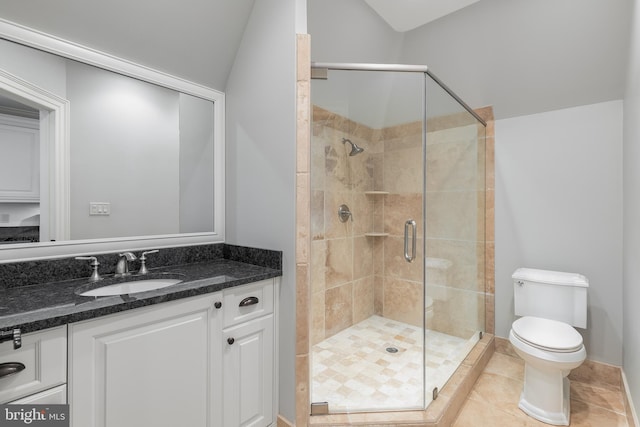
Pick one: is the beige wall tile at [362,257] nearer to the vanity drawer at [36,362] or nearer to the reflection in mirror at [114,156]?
the reflection in mirror at [114,156]

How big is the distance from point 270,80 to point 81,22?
929 millimetres

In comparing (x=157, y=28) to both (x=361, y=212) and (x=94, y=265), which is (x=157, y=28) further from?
(x=361, y=212)

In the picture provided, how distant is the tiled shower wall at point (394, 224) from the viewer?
2.19 meters

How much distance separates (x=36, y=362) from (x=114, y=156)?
1.09 meters

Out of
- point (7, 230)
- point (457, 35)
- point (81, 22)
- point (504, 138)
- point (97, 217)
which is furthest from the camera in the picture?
point (504, 138)

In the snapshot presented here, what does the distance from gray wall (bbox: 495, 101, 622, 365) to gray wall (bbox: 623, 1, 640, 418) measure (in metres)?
0.15

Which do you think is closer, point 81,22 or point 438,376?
point 81,22

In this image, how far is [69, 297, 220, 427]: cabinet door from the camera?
3.33 feet

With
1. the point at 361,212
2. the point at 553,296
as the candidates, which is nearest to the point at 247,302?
the point at 361,212

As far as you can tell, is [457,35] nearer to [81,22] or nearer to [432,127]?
[432,127]

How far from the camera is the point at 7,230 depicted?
4.30 ft

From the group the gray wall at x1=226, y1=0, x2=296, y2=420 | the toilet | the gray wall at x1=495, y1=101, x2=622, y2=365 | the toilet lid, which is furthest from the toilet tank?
the gray wall at x1=226, y1=0, x2=296, y2=420

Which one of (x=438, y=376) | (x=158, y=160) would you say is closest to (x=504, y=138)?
(x=438, y=376)

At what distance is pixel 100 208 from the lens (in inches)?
62.6
